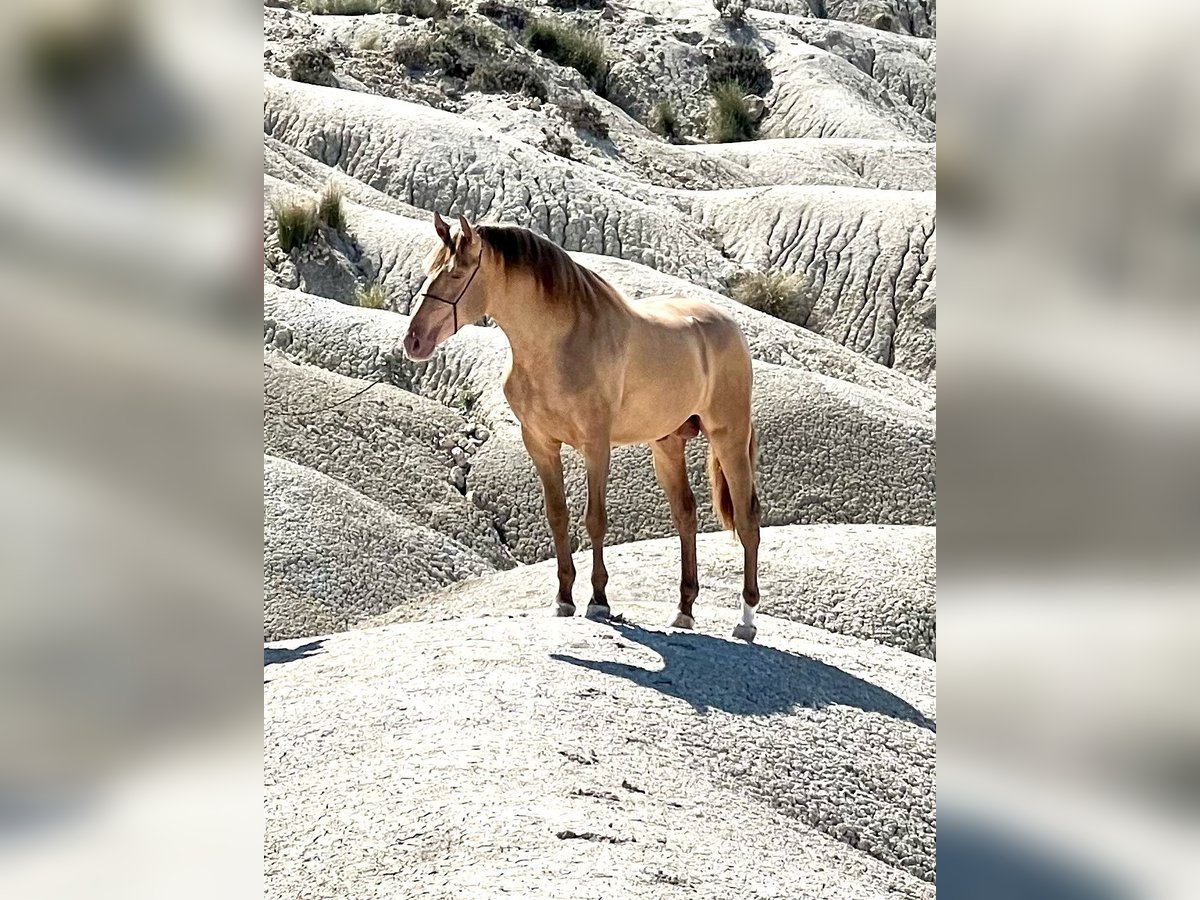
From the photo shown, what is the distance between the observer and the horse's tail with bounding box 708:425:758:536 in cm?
873

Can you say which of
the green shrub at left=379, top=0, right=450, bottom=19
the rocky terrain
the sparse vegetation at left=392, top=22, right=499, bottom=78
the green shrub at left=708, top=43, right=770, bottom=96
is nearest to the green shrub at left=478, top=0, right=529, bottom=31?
the rocky terrain

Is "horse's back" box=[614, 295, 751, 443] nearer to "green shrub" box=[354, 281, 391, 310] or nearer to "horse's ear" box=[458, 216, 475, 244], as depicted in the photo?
"horse's ear" box=[458, 216, 475, 244]

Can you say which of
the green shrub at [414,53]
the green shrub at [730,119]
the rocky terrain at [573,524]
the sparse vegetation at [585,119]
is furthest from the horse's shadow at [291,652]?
the green shrub at [730,119]

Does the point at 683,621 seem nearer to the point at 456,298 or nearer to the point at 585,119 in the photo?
the point at 456,298

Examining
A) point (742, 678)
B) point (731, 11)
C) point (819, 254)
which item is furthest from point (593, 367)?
point (731, 11)

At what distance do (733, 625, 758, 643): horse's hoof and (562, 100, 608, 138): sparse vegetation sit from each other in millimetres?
22967

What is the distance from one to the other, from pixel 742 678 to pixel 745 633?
45.4 inches

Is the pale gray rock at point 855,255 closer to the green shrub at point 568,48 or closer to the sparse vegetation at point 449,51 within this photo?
the sparse vegetation at point 449,51

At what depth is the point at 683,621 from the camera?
845 cm

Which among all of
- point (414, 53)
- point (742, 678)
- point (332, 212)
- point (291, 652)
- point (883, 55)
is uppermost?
point (883, 55)

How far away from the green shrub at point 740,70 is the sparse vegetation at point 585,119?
997 centimetres
